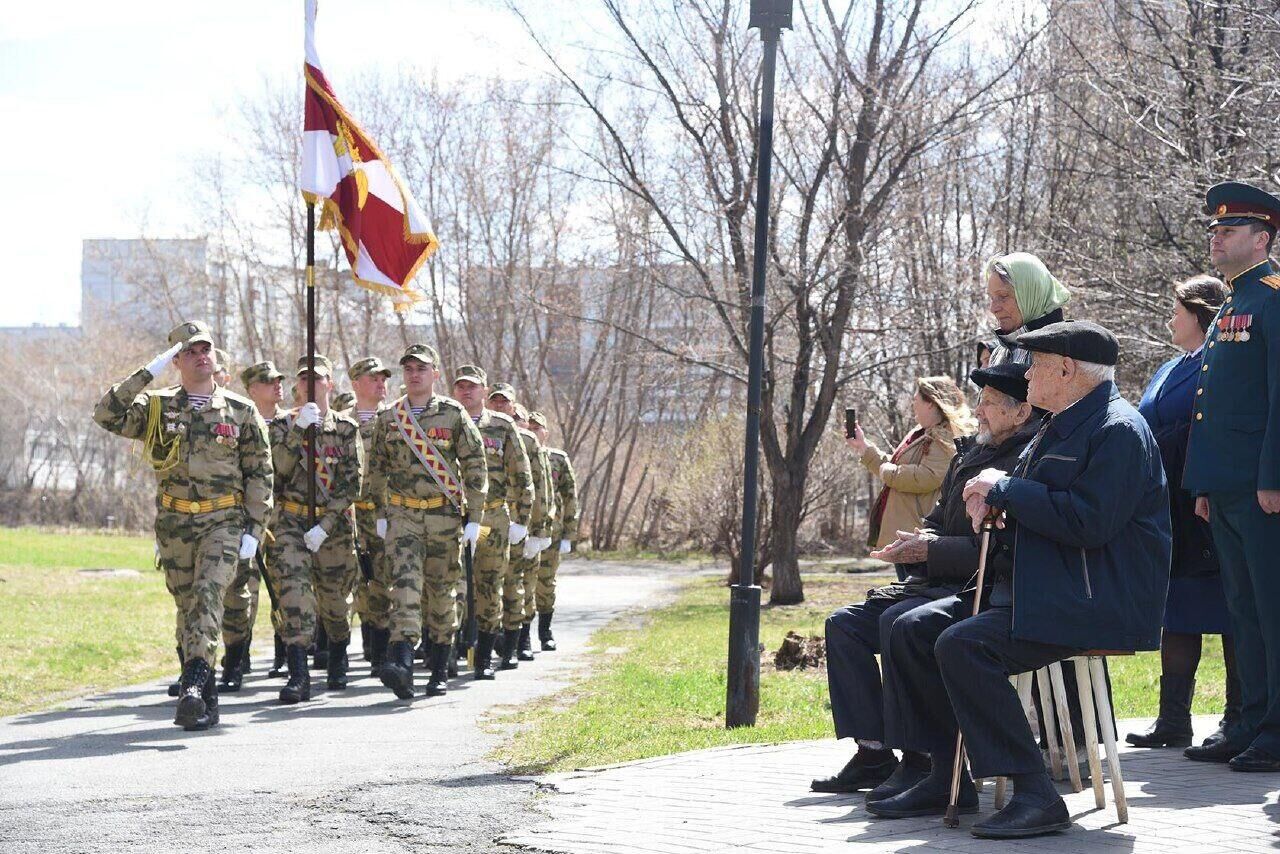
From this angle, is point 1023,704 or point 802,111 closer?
point 1023,704

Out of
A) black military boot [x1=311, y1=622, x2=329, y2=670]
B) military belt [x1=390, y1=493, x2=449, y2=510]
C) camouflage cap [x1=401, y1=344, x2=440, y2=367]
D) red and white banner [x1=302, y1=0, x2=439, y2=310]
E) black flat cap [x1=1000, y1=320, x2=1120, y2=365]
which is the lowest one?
black military boot [x1=311, y1=622, x2=329, y2=670]

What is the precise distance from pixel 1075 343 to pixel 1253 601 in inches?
75.8

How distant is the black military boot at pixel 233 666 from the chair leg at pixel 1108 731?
755 centimetres

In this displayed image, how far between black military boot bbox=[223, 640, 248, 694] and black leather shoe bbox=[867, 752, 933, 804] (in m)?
6.78

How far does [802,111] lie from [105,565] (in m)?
16.0

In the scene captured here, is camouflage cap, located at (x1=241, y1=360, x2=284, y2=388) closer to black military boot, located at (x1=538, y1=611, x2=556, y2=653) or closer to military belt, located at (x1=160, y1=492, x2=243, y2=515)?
military belt, located at (x1=160, y1=492, x2=243, y2=515)

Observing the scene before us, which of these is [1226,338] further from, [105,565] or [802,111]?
[105,565]

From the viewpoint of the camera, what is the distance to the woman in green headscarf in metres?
6.90

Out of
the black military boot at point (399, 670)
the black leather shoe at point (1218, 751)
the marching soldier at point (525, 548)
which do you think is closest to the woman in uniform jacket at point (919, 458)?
the black leather shoe at point (1218, 751)

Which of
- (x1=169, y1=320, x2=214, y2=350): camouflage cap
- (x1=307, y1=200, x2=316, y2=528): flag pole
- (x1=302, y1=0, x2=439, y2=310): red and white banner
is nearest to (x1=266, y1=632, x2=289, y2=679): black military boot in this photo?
(x1=307, y1=200, x2=316, y2=528): flag pole

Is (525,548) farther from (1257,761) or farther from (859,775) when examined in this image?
(1257,761)

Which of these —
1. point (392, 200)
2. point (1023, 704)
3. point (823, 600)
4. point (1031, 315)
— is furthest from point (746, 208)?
point (1023, 704)

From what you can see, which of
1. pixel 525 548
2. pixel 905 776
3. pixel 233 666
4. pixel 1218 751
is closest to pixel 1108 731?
pixel 905 776

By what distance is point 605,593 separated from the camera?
25.3 m
